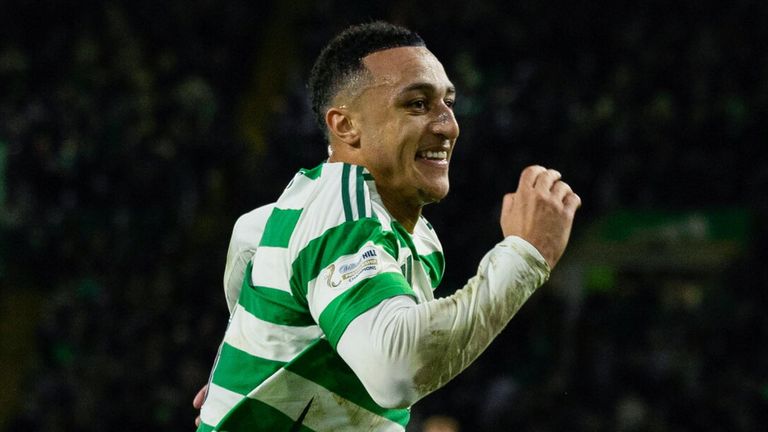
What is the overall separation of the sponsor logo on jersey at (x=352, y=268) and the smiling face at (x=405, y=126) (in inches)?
18.8

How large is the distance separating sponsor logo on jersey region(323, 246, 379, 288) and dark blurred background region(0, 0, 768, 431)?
241 inches

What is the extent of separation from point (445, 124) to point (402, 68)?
0.59 ft

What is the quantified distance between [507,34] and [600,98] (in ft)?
4.69

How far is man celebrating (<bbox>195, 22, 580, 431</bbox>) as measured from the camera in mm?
2500

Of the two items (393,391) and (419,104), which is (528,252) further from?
(419,104)

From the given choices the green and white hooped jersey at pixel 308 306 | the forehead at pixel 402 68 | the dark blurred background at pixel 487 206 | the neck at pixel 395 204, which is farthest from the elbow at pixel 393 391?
the dark blurred background at pixel 487 206

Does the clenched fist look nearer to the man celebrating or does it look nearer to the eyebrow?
the man celebrating

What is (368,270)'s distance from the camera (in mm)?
2537

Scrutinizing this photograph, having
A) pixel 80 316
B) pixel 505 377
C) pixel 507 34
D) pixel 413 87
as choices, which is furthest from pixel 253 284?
pixel 507 34

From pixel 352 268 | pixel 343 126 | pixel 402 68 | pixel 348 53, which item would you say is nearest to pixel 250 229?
pixel 343 126

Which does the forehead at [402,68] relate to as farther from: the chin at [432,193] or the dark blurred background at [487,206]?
the dark blurred background at [487,206]

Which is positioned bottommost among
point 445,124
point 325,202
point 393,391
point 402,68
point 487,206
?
point 487,206

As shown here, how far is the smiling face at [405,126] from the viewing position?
301cm

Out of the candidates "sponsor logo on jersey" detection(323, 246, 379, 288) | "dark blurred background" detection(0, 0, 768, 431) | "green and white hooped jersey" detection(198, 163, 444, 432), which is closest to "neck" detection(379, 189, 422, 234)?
"green and white hooped jersey" detection(198, 163, 444, 432)
